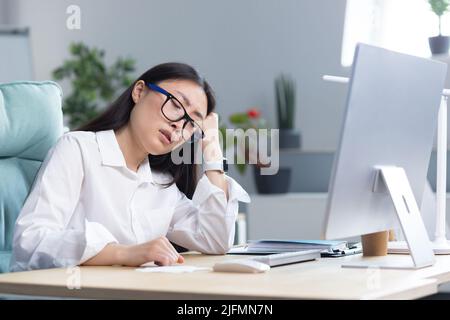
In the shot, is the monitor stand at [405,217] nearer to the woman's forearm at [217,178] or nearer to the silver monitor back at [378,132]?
the silver monitor back at [378,132]

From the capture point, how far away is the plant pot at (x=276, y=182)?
455 cm

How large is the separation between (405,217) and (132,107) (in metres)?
0.83

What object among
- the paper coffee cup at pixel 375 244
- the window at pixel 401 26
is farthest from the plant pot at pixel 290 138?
the paper coffee cup at pixel 375 244

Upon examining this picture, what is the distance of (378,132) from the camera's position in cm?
159

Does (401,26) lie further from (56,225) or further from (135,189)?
(56,225)

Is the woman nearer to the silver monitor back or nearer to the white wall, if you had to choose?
the silver monitor back

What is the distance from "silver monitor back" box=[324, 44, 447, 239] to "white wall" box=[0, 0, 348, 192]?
110 inches

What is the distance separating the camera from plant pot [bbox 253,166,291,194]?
4.55 meters

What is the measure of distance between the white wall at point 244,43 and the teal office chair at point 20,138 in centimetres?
266

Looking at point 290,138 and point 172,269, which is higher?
point 172,269

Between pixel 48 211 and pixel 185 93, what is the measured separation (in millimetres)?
471

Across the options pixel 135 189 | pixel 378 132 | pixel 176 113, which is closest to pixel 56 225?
pixel 135 189

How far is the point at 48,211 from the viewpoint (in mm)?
1775
